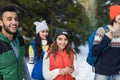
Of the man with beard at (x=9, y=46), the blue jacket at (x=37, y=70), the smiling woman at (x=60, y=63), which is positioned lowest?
the blue jacket at (x=37, y=70)

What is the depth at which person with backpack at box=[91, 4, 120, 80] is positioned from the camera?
4.73m

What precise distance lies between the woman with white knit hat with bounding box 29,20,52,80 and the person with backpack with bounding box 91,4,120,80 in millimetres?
1413

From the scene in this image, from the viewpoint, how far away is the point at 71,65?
5.03 metres

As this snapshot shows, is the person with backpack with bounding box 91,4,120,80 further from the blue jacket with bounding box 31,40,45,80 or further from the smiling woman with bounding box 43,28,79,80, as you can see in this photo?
the blue jacket with bounding box 31,40,45,80

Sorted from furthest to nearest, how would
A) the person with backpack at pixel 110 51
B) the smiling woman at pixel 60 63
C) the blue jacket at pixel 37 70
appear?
the blue jacket at pixel 37 70 → the smiling woman at pixel 60 63 → the person with backpack at pixel 110 51

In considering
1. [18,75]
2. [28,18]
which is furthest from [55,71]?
[28,18]

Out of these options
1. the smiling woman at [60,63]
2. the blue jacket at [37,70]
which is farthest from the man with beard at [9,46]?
the blue jacket at [37,70]

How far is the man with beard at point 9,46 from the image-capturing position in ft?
11.5

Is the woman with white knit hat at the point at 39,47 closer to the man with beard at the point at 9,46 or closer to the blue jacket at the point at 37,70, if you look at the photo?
the blue jacket at the point at 37,70

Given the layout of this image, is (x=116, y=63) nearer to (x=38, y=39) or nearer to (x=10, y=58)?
(x=10, y=58)

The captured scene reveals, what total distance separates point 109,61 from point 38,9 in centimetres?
984

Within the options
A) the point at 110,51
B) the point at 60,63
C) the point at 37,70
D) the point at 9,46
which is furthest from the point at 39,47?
the point at 9,46

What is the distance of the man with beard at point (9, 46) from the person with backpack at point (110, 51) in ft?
4.61

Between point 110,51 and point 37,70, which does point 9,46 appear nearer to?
point 110,51
